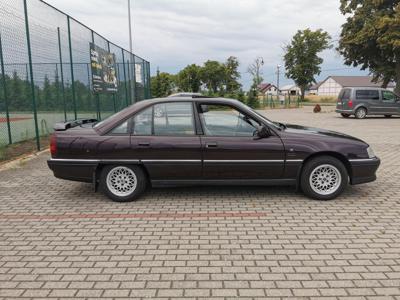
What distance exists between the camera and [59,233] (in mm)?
4453

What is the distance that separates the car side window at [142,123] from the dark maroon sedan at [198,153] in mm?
14

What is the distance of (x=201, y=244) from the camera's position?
13.4ft

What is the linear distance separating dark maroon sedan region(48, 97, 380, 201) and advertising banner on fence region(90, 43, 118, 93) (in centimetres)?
849

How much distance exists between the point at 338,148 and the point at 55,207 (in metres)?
4.11

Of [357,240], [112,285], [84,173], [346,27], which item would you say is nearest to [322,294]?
[357,240]

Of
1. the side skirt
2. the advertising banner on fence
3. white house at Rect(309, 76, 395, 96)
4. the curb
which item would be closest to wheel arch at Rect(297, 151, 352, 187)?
the side skirt

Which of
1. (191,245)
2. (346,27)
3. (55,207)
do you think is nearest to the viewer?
(191,245)

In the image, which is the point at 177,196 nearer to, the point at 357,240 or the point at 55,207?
the point at 55,207

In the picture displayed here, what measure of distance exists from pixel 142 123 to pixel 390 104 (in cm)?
2042

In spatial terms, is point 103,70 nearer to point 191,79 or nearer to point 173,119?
point 173,119

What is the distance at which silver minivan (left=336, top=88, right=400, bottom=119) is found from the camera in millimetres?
22000

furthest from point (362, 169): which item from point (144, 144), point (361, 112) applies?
point (361, 112)

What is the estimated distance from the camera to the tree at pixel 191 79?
62281 mm

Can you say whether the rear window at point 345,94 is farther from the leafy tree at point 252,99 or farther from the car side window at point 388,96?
the leafy tree at point 252,99
